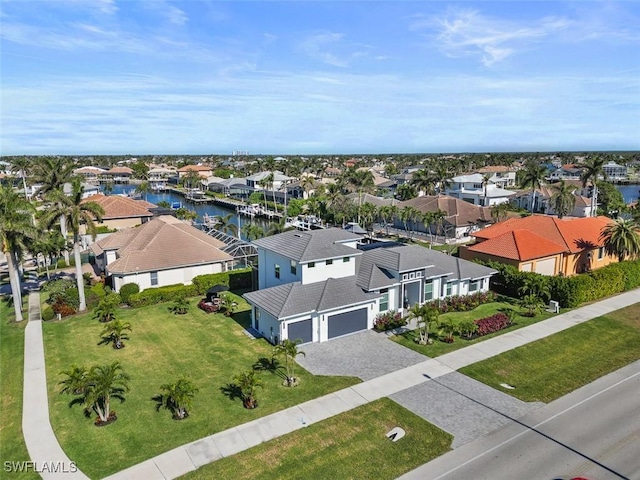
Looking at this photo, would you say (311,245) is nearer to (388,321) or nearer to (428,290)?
(388,321)

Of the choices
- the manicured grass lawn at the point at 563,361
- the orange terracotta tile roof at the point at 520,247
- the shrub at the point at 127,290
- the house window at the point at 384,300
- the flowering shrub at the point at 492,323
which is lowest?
the manicured grass lawn at the point at 563,361

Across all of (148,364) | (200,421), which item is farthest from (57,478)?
(148,364)

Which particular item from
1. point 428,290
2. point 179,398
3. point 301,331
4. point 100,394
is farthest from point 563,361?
point 100,394

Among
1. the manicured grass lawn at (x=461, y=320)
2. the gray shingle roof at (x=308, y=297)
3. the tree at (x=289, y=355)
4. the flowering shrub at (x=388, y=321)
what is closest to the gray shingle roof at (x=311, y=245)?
the gray shingle roof at (x=308, y=297)

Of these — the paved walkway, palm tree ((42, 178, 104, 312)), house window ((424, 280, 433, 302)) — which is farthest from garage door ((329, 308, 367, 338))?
palm tree ((42, 178, 104, 312))
